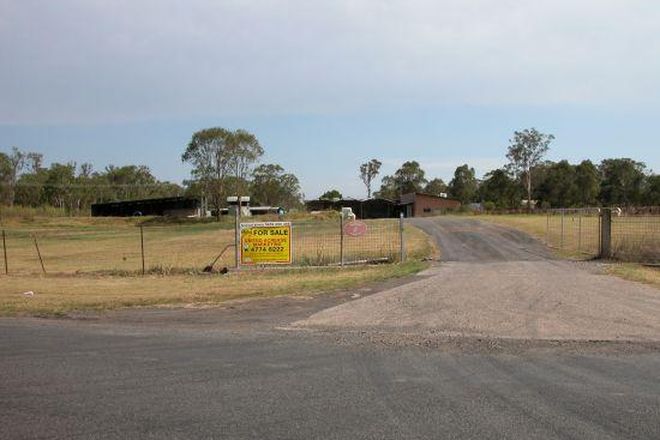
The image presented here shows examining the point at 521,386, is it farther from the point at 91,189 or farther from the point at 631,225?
the point at 91,189

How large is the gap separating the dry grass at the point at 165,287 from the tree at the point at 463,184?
142 m

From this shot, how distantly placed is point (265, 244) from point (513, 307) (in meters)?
11.2

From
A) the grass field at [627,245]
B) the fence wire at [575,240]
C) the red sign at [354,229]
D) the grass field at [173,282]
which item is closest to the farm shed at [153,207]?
the fence wire at [575,240]

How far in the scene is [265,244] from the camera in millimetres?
22047

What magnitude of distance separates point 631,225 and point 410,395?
1007 inches

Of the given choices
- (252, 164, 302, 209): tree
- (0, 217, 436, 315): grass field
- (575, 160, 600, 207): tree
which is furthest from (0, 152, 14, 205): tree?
(575, 160, 600, 207): tree

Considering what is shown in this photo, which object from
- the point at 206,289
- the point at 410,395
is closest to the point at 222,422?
the point at 410,395

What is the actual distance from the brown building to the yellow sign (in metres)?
92.7

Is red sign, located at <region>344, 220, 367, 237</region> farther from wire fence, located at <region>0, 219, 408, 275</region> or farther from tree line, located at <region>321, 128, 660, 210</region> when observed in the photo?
tree line, located at <region>321, 128, 660, 210</region>

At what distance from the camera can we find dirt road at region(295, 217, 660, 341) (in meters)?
10.2

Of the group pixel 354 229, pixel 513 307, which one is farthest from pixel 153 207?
pixel 513 307

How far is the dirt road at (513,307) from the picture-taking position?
10.2 metres

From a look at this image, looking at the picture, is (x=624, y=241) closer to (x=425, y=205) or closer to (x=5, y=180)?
(x=425, y=205)

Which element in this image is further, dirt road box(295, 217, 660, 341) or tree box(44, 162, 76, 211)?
tree box(44, 162, 76, 211)
